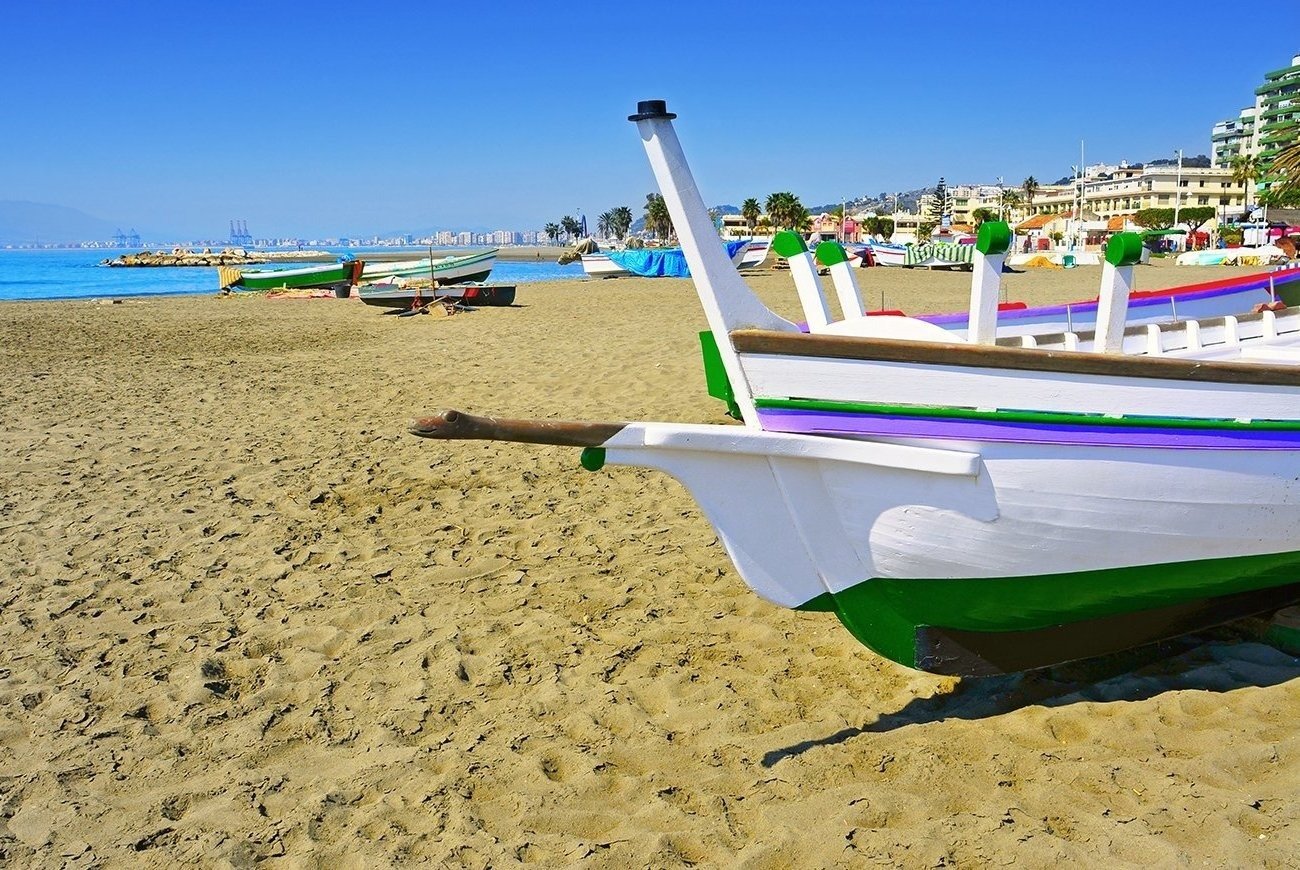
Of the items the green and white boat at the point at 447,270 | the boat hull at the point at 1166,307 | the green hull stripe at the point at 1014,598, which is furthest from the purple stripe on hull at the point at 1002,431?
the green and white boat at the point at 447,270

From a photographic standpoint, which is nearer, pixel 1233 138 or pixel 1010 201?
pixel 1010 201

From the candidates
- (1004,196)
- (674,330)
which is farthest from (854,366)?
(1004,196)

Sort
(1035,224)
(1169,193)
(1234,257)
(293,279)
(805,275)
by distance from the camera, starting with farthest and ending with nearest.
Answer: (1169,193) → (1035,224) → (1234,257) → (293,279) → (805,275)

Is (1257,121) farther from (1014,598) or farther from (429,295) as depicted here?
(1014,598)

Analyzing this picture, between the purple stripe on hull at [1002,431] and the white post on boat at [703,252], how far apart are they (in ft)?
0.60

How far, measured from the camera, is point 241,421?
8.93 metres

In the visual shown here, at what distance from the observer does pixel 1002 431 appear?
119 inches

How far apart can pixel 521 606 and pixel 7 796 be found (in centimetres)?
215

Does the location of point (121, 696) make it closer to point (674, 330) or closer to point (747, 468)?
point (747, 468)

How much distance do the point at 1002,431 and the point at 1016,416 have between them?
6 centimetres

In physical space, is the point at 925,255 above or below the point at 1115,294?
above

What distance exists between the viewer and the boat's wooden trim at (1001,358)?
2.95 m

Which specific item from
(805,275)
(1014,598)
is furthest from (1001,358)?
(805,275)

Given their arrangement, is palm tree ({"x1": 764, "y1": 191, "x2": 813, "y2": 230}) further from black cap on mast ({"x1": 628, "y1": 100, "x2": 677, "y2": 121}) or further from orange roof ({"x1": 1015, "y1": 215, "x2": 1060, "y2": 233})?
black cap on mast ({"x1": 628, "y1": 100, "x2": 677, "y2": 121})
